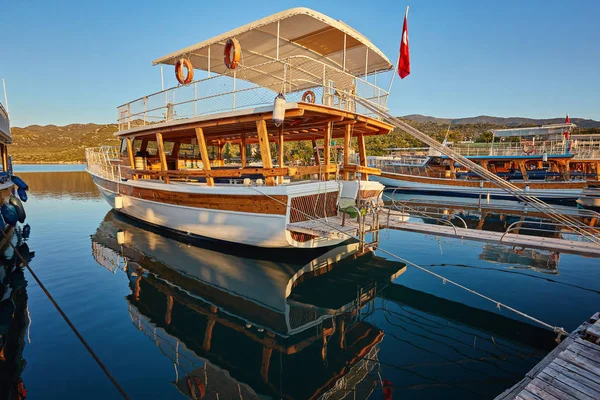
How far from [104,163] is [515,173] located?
30.4 m

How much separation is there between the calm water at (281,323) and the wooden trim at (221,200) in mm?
1693

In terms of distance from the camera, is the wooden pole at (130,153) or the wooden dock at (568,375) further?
the wooden pole at (130,153)

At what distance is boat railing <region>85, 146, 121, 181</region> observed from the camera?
15781mm

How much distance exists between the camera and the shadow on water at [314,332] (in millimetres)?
4539

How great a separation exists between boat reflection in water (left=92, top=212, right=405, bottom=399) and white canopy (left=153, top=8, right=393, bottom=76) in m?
6.07

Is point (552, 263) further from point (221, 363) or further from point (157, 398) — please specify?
point (157, 398)

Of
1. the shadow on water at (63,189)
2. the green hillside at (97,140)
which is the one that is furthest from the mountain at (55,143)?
the shadow on water at (63,189)

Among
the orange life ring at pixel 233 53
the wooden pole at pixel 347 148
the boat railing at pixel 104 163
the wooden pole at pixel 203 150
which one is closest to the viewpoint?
the orange life ring at pixel 233 53

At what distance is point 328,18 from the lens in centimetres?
865

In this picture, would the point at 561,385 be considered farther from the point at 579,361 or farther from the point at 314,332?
the point at 314,332

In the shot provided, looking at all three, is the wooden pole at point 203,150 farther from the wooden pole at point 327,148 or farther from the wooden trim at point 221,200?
the wooden pole at point 327,148

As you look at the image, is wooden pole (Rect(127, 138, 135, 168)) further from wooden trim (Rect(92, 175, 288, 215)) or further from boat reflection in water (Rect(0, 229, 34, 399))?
boat reflection in water (Rect(0, 229, 34, 399))

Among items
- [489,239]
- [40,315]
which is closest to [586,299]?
[489,239]

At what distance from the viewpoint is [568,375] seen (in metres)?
3.40
